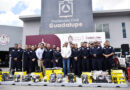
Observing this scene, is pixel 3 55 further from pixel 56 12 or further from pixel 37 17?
pixel 56 12

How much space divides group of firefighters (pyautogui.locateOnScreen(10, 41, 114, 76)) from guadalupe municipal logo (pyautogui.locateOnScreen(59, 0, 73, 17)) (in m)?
4.54

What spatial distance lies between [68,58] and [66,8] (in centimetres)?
576

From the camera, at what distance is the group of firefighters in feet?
21.2

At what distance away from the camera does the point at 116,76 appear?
17.4ft

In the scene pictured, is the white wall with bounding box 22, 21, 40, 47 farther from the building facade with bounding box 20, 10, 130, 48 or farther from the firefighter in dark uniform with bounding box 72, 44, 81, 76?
the firefighter in dark uniform with bounding box 72, 44, 81, 76

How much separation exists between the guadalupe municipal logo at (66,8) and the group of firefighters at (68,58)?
4.54m

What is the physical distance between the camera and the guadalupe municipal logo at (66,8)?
37.0 feet

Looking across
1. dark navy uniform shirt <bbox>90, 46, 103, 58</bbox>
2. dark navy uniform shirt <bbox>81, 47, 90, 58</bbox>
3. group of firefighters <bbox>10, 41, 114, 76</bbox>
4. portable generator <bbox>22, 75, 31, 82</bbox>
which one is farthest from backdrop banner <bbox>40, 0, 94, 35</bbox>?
portable generator <bbox>22, 75, 31, 82</bbox>

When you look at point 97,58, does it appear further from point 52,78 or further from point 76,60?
point 52,78

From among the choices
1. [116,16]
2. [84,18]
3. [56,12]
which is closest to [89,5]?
[84,18]

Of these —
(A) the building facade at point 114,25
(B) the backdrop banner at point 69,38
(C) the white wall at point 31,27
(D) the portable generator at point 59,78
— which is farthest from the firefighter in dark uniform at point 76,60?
(C) the white wall at point 31,27

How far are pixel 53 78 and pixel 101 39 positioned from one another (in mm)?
4722

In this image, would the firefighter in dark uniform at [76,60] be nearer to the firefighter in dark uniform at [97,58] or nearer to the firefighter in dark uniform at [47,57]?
the firefighter in dark uniform at [97,58]

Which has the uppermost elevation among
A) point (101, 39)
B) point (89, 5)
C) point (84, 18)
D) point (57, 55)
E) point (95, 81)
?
point (89, 5)
